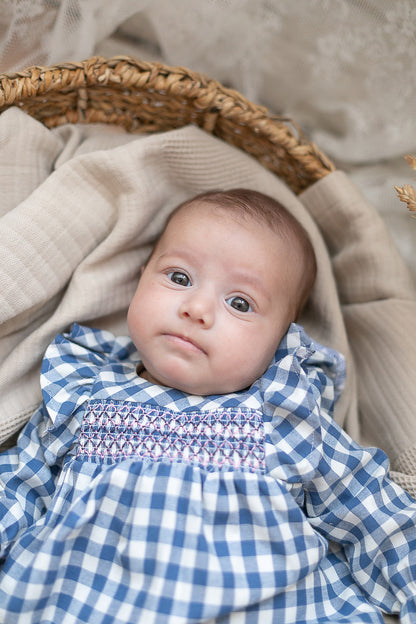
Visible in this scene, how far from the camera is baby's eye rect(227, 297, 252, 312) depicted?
1.22 meters

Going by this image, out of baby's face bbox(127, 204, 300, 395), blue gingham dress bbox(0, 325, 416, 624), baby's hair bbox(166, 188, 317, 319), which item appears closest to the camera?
blue gingham dress bbox(0, 325, 416, 624)

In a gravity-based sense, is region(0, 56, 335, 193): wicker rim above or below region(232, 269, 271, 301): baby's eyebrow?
above

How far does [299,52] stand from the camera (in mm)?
1582

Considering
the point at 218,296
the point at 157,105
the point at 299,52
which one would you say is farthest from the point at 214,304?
the point at 299,52

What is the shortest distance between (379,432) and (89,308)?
75 cm

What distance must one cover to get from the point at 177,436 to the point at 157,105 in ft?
2.87

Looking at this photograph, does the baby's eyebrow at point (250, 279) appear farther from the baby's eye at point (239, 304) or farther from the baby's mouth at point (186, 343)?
the baby's mouth at point (186, 343)

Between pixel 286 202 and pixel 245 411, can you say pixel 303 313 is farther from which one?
pixel 245 411

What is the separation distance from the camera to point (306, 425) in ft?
3.87

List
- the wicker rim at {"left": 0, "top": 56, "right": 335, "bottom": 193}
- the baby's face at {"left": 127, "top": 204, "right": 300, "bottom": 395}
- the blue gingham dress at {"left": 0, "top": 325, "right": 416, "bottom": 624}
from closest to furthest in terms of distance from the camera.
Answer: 1. the blue gingham dress at {"left": 0, "top": 325, "right": 416, "bottom": 624}
2. the baby's face at {"left": 127, "top": 204, "right": 300, "bottom": 395}
3. the wicker rim at {"left": 0, "top": 56, "right": 335, "bottom": 193}

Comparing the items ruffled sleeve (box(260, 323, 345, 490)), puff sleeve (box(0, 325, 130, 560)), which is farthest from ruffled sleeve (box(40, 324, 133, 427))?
ruffled sleeve (box(260, 323, 345, 490))

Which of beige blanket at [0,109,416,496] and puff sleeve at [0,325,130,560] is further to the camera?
beige blanket at [0,109,416,496]

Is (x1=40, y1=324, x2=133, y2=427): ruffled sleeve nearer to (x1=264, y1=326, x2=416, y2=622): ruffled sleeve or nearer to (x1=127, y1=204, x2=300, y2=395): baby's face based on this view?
(x1=127, y1=204, x2=300, y2=395): baby's face

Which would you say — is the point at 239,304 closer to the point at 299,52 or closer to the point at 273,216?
the point at 273,216
